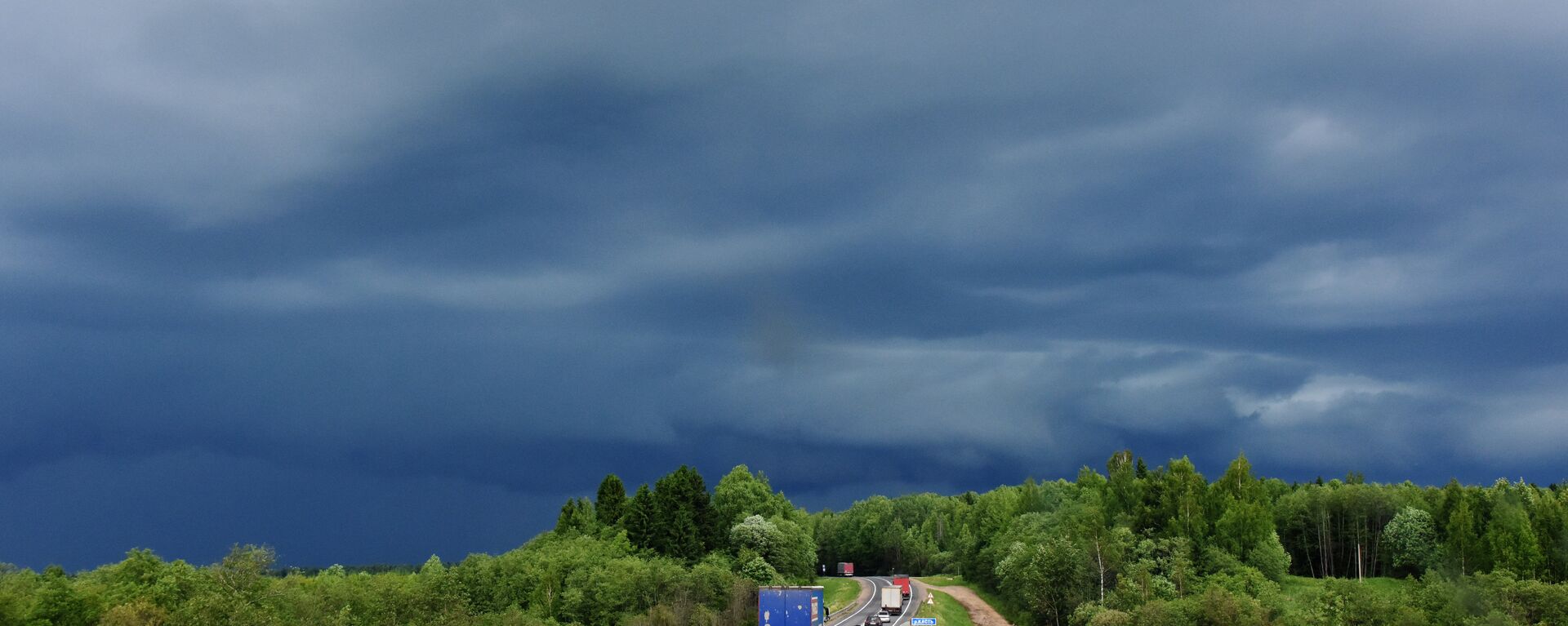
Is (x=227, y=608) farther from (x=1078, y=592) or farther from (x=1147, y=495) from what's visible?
(x=1147, y=495)

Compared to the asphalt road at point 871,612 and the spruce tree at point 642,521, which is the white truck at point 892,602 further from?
the spruce tree at point 642,521

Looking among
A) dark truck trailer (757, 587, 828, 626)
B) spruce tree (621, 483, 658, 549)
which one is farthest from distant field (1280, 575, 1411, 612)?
spruce tree (621, 483, 658, 549)

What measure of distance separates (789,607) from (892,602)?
46.2m

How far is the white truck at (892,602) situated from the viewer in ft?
490

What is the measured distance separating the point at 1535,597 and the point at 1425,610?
883 centimetres

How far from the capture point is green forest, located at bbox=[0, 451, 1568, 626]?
96.8m

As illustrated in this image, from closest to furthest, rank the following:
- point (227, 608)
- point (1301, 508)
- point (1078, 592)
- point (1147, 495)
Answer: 1. point (227, 608)
2. point (1078, 592)
3. point (1147, 495)
4. point (1301, 508)

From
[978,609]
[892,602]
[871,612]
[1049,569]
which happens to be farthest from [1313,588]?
[871,612]

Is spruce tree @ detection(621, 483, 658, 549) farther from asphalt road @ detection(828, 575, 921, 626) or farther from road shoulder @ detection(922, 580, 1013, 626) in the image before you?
road shoulder @ detection(922, 580, 1013, 626)

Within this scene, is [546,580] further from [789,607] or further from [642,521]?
[789,607]

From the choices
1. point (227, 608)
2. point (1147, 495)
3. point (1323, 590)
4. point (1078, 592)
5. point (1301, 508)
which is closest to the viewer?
point (227, 608)

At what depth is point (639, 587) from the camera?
445ft

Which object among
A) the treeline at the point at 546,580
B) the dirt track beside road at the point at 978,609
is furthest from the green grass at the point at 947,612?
the treeline at the point at 546,580

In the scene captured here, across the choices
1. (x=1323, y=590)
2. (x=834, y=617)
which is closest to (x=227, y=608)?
(x=834, y=617)
